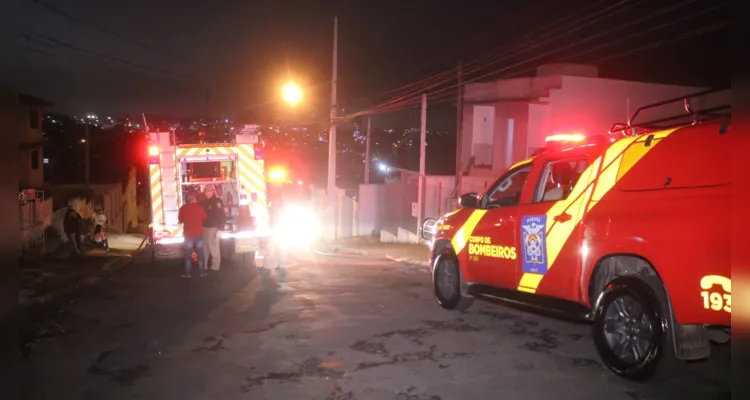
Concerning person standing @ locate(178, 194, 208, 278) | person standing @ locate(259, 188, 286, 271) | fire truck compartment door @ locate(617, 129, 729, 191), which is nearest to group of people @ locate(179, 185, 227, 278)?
person standing @ locate(178, 194, 208, 278)

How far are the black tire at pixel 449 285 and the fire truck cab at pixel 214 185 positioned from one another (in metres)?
5.90

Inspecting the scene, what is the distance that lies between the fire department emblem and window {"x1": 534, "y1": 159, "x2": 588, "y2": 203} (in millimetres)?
287

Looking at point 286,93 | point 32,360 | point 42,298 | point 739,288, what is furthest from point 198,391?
point 286,93

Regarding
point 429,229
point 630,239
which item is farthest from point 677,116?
point 429,229

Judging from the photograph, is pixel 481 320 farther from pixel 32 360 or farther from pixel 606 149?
pixel 32 360

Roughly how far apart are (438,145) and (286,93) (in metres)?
27.6

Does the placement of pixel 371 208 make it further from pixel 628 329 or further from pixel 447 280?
pixel 628 329

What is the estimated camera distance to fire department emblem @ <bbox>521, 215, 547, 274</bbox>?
677cm

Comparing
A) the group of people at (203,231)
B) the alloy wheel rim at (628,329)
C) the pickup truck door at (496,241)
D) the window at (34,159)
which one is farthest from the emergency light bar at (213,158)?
the window at (34,159)

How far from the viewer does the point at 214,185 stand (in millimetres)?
15078

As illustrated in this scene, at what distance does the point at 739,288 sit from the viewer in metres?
2.56

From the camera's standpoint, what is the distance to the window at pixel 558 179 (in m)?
6.88

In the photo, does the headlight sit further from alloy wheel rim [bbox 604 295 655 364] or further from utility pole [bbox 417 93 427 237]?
alloy wheel rim [bbox 604 295 655 364]

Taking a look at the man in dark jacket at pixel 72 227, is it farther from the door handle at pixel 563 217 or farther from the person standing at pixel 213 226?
the door handle at pixel 563 217
